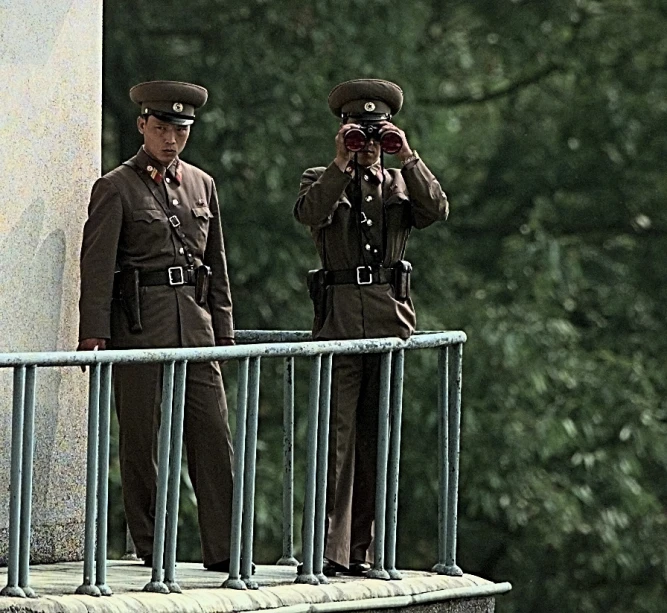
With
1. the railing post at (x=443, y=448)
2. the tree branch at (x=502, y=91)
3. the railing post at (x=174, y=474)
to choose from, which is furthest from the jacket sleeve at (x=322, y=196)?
the tree branch at (x=502, y=91)

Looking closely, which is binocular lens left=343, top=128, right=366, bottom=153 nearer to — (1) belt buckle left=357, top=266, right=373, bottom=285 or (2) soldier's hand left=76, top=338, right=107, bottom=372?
(1) belt buckle left=357, top=266, right=373, bottom=285

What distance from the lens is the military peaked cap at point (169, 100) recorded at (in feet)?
29.8

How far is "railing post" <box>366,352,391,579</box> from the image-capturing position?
8945mm

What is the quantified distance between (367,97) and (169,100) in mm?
699

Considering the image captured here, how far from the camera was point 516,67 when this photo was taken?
64.5 ft

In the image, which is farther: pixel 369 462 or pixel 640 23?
pixel 640 23

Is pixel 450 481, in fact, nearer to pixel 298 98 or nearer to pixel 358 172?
pixel 358 172

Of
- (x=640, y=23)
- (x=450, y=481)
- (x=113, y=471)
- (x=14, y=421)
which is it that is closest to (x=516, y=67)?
(x=640, y=23)

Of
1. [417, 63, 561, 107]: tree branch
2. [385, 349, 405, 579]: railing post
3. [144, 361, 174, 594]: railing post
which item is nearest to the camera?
[144, 361, 174, 594]: railing post

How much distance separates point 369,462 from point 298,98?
8752 mm

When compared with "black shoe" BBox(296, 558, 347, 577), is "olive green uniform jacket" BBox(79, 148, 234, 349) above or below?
above

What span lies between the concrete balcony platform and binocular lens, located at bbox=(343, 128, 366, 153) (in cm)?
148

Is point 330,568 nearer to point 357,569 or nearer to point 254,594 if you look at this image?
point 357,569

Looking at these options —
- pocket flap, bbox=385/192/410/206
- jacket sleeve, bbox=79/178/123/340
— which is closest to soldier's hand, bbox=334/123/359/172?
pocket flap, bbox=385/192/410/206
